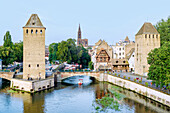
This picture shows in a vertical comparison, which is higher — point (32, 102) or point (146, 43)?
point (146, 43)

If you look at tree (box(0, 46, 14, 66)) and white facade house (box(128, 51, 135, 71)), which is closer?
white facade house (box(128, 51, 135, 71))

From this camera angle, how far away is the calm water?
3241 cm

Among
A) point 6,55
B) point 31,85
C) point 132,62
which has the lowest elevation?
point 31,85

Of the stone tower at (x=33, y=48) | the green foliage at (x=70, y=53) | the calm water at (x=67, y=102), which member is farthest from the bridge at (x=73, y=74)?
the green foliage at (x=70, y=53)

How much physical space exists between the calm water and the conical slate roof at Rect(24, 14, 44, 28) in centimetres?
1506

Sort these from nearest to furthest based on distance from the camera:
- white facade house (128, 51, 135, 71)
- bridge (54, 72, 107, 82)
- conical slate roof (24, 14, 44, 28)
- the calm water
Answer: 1. the calm water
2. conical slate roof (24, 14, 44, 28)
3. bridge (54, 72, 107, 82)
4. white facade house (128, 51, 135, 71)

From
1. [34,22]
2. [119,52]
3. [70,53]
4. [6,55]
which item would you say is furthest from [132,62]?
[6,55]

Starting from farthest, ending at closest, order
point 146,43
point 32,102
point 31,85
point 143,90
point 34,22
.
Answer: point 146,43 < point 34,22 < point 31,85 < point 143,90 < point 32,102

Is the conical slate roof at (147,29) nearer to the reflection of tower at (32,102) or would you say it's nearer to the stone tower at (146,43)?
the stone tower at (146,43)

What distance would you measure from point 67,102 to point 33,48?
17003 mm

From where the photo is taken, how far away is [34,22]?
48.3 metres

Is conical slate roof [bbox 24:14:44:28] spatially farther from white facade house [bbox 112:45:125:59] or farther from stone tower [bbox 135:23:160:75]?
white facade house [bbox 112:45:125:59]

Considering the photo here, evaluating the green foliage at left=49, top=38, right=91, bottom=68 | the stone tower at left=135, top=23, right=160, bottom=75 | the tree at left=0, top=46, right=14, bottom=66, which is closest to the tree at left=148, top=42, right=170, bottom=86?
the stone tower at left=135, top=23, right=160, bottom=75

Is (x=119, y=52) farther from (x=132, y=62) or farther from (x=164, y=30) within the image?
(x=164, y=30)
